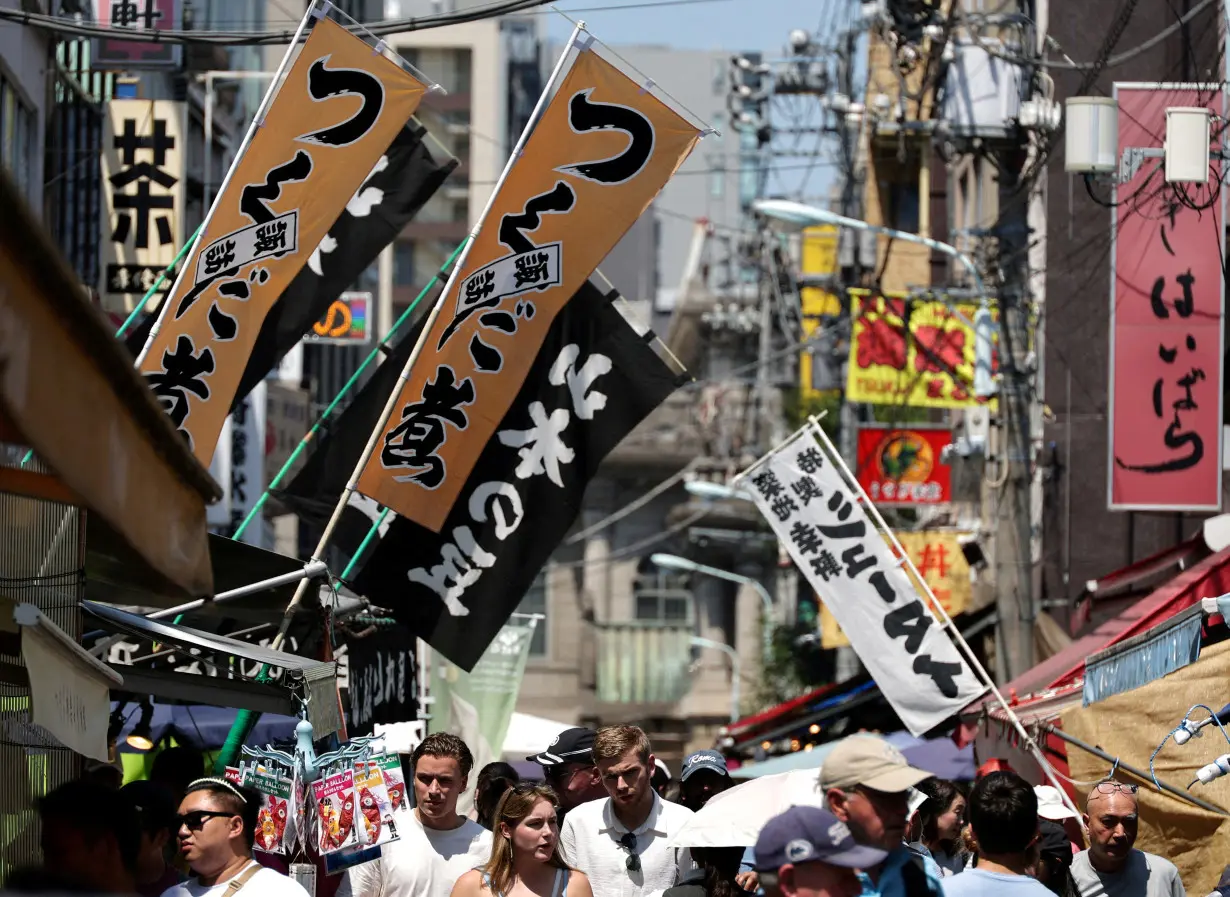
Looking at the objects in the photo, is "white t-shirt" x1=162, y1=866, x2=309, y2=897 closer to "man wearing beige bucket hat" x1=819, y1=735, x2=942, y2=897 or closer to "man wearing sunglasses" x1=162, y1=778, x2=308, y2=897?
"man wearing sunglasses" x1=162, y1=778, x2=308, y2=897

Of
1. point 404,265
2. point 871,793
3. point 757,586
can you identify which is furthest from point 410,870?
point 404,265

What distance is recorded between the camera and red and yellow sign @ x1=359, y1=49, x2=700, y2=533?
10.6 meters

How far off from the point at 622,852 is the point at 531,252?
13.1ft

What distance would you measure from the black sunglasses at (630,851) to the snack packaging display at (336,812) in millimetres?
1081

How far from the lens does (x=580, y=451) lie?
1102cm

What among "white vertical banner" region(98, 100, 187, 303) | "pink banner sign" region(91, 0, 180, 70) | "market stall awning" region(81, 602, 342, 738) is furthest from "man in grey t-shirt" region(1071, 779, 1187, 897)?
"pink banner sign" region(91, 0, 180, 70)

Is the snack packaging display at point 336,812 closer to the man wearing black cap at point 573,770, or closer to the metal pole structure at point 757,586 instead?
the man wearing black cap at point 573,770

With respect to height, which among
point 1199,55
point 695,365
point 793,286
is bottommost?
point 695,365

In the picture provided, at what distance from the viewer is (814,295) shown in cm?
3909

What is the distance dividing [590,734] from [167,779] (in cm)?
194

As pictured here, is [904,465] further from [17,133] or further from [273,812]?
[273,812]

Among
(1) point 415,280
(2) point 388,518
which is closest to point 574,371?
(2) point 388,518

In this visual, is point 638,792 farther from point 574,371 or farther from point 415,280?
point 415,280

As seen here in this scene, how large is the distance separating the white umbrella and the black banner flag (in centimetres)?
443
